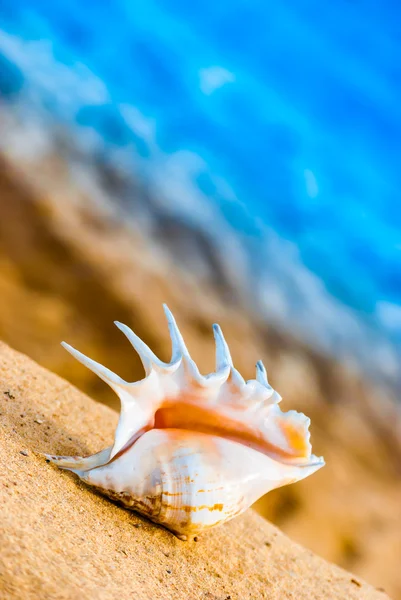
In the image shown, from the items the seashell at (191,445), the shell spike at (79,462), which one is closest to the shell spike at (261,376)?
the seashell at (191,445)

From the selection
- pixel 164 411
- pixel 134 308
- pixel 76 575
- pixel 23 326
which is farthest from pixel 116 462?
pixel 134 308

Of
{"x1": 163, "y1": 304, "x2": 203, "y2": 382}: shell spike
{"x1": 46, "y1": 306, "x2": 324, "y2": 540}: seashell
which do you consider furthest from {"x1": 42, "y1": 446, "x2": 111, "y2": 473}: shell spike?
{"x1": 163, "y1": 304, "x2": 203, "y2": 382}: shell spike

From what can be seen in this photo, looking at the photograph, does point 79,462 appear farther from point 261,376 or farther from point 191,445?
point 261,376

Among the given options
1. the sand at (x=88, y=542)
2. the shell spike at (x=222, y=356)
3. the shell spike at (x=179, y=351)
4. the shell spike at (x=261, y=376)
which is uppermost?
→ the shell spike at (x=261, y=376)

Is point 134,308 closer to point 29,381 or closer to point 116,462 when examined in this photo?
point 29,381

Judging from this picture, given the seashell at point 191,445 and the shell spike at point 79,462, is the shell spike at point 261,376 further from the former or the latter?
the shell spike at point 79,462
